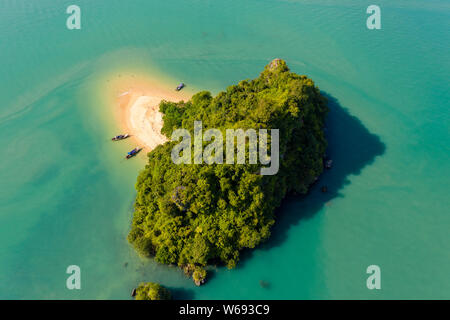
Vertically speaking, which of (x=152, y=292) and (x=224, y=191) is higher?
(x=224, y=191)

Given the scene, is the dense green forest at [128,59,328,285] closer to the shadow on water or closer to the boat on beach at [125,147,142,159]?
the shadow on water

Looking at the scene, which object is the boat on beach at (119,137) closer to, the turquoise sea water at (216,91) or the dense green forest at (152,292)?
the turquoise sea water at (216,91)

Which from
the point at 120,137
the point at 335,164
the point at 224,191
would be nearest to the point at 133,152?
the point at 120,137

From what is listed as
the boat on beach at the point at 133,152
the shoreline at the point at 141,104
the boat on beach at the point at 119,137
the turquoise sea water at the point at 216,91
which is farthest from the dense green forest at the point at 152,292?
the boat on beach at the point at 119,137

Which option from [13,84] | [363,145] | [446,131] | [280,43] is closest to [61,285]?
[13,84]

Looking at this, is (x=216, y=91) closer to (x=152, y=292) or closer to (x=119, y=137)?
(x=119, y=137)

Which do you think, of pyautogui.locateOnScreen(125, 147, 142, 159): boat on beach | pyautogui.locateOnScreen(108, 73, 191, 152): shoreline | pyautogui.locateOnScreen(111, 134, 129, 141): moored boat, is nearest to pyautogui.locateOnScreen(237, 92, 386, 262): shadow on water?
pyautogui.locateOnScreen(108, 73, 191, 152): shoreline
